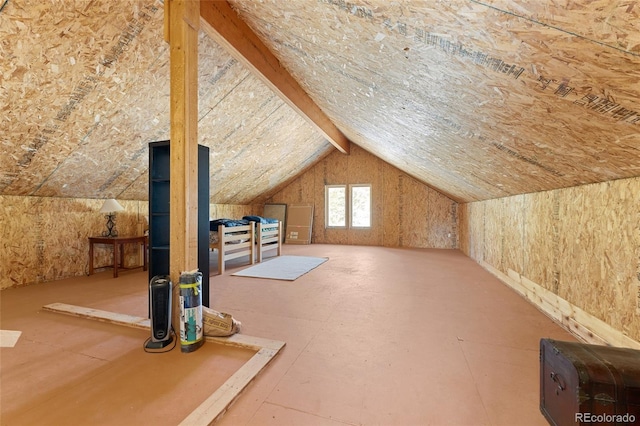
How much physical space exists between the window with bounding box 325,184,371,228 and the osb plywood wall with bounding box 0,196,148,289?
4993mm

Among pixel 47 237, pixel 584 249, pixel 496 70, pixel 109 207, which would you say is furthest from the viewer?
pixel 109 207

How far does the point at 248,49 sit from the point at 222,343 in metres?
2.75

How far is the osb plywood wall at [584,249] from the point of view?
1.59m

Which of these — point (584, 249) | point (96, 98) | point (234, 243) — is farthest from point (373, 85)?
point (234, 243)

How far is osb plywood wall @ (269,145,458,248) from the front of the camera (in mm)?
6684

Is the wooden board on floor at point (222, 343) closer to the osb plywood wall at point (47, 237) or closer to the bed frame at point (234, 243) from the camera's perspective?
the osb plywood wall at point (47, 237)

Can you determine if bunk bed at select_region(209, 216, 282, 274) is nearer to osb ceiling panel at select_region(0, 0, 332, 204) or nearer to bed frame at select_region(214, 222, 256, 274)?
bed frame at select_region(214, 222, 256, 274)

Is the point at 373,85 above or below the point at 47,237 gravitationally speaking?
above

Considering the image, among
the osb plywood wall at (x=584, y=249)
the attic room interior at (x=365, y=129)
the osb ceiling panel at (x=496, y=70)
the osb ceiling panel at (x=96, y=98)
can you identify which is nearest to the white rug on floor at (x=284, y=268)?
the attic room interior at (x=365, y=129)

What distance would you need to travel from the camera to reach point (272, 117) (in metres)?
4.49

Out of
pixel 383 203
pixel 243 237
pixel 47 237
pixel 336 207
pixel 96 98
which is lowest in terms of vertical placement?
pixel 243 237

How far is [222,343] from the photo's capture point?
1.84m

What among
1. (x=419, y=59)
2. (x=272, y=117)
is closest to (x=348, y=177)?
(x=272, y=117)

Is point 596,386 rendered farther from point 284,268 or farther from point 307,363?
point 284,268
